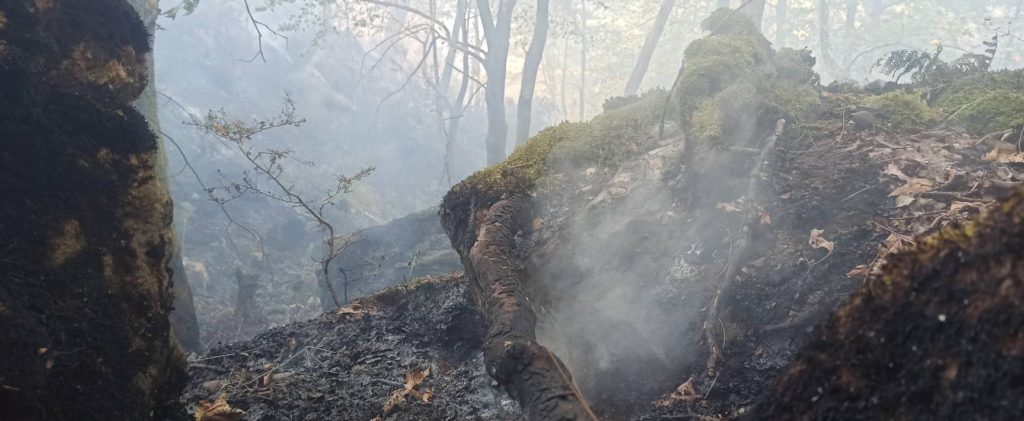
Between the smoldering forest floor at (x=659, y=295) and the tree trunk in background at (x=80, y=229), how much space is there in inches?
42.0

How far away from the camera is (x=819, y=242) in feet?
11.6

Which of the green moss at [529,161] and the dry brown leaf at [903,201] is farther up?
the green moss at [529,161]

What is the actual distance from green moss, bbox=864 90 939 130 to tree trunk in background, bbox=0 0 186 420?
5.38m

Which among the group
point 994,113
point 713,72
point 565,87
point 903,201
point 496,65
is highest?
point 565,87

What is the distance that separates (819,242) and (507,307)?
6.88 ft

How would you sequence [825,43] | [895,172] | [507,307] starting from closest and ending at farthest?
[507,307]
[895,172]
[825,43]

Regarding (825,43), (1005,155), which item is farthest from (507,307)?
(825,43)

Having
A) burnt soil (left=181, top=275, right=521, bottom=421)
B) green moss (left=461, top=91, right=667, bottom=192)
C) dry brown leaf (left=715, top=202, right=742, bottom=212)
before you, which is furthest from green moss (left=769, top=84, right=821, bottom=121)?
burnt soil (left=181, top=275, right=521, bottom=421)

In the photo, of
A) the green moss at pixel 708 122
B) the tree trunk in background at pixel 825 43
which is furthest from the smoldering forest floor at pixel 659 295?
the tree trunk in background at pixel 825 43

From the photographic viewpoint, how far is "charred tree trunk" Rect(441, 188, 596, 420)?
2570mm

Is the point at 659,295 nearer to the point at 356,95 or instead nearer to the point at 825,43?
the point at 825,43

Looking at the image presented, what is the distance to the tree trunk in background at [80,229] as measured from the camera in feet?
7.32

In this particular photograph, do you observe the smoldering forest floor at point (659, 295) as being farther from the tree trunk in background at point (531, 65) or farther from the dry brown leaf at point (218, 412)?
the tree trunk in background at point (531, 65)

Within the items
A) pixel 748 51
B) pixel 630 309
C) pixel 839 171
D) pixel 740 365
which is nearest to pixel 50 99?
pixel 630 309
